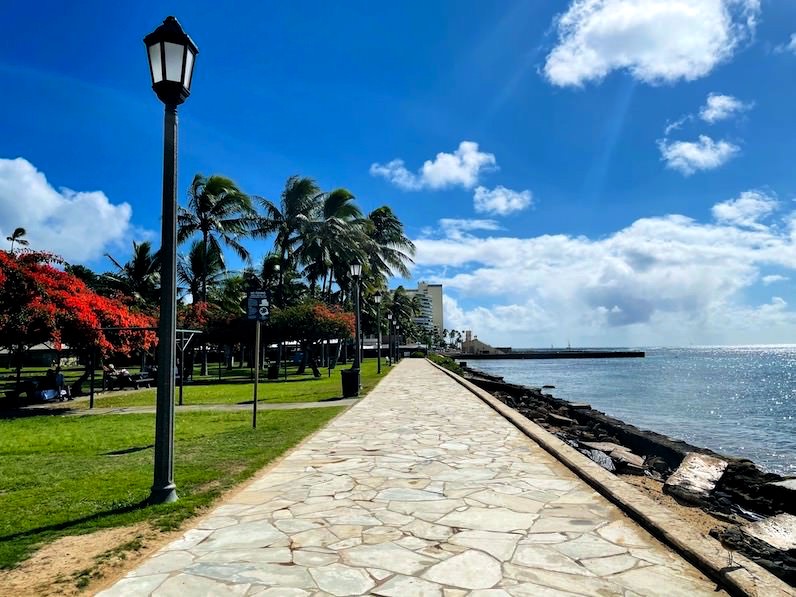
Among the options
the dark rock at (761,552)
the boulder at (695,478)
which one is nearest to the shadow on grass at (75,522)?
the dark rock at (761,552)

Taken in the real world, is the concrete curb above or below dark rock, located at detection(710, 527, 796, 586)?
above

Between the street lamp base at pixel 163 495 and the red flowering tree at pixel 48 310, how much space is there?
412 inches

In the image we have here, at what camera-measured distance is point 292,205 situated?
33.3m

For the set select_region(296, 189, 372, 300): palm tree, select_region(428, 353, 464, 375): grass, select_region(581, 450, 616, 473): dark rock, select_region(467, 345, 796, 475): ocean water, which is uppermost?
select_region(296, 189, 372, 300): palm tree

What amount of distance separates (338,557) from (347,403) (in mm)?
10793

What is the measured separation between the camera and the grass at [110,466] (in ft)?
16.2

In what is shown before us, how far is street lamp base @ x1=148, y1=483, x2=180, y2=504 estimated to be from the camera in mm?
5375

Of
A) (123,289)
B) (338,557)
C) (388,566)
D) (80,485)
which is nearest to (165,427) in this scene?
(80,485)

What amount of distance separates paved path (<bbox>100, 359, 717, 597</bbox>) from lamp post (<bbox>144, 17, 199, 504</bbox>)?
0.74m

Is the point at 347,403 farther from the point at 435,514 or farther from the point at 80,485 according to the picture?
the point at 435,514

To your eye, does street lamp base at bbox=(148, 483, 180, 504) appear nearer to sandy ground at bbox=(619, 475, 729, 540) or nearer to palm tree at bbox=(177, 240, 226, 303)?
sandy ground at bbox=(619, 475, 729, 540)

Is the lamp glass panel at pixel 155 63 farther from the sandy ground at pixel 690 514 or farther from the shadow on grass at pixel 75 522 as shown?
the sandy ground at pixel 690 514

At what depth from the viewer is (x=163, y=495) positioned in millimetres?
5414

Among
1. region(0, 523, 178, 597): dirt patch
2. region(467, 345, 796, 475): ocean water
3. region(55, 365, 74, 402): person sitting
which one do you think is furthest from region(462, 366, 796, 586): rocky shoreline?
region(55, 365, 74, 402): person sitting
